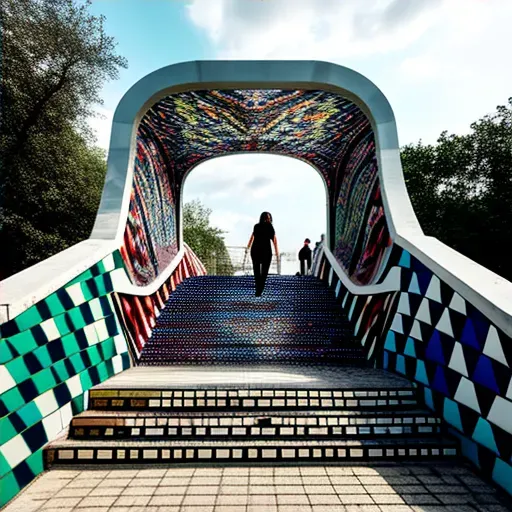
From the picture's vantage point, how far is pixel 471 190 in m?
20.6

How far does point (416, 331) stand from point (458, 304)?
78 centimetres

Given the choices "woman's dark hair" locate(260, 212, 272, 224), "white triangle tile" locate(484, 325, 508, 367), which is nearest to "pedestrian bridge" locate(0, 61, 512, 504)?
"white triangle tile" locate(484, 325, 508, 367)

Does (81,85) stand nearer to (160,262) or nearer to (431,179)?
(160,262)

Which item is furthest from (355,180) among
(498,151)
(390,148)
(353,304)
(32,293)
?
(498,151)

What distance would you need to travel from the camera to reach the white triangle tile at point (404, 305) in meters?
4.26

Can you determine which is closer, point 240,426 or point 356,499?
point 356,499

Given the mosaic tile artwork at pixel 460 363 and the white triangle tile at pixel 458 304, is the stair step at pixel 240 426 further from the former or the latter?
the white triangle tile at pixel 458 304

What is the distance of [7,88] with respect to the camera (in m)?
14.0

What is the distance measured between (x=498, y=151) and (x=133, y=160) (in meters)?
19.2

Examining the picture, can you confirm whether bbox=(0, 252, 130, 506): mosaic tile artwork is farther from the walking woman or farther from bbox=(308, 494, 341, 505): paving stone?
the walking woman

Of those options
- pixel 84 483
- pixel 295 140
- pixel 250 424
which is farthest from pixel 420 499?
pixel 295 140

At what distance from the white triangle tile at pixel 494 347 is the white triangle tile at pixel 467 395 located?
0.33m

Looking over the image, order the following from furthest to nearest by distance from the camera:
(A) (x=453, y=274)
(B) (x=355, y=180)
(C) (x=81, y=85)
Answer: (C) (x=81, y=85)
(B) (x=355, y=180)
(A) (x=453, y=274)

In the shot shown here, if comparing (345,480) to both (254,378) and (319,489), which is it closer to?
(319,489)
